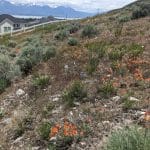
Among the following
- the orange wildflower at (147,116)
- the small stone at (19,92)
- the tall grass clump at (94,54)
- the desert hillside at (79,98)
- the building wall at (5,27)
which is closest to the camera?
the orange wildflower at (147,116)

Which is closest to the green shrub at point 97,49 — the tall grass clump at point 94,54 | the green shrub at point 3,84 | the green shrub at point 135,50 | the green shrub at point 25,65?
the tall grass clump at point 94,54

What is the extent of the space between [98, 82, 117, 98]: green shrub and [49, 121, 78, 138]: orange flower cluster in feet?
5.19

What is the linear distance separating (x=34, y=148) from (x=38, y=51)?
819cm

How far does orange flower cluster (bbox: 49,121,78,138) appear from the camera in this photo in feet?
29.1

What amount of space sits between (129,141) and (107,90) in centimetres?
417

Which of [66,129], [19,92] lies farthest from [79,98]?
[19,92]

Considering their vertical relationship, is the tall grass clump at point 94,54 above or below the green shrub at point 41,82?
above

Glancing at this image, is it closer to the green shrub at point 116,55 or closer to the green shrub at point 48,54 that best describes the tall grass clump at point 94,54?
the green shrub at point 116,55

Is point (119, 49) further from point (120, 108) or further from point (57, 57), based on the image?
point (120, 108)

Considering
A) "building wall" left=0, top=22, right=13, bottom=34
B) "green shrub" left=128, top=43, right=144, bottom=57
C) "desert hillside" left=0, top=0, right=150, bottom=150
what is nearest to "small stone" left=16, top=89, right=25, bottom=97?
"desert hillside" left=0, top=0, right=150, bottom=150

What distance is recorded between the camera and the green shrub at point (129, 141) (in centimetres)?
662

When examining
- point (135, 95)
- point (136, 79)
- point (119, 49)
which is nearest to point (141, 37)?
point (119, 49)

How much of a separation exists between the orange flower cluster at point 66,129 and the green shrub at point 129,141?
6.26 feet

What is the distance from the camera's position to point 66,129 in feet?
29.5
